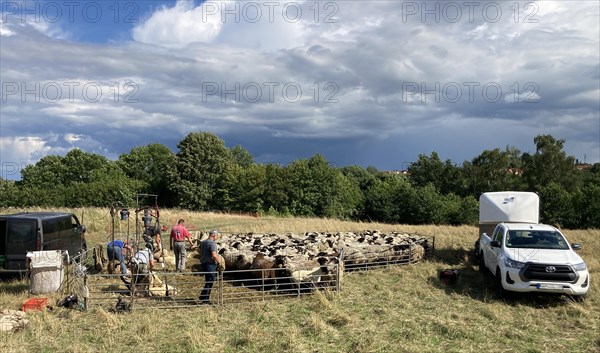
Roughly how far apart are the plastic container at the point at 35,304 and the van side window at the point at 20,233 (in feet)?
9.12

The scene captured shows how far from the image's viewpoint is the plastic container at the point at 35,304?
10242 millimetres

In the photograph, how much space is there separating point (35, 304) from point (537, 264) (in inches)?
455

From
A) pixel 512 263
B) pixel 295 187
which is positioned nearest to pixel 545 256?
pixel 512 263

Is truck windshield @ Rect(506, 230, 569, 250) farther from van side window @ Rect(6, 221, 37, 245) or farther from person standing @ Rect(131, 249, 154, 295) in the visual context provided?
van side window @ Rect(6, 221, 37, 245)

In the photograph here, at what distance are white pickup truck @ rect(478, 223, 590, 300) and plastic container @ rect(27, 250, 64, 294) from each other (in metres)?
10.9

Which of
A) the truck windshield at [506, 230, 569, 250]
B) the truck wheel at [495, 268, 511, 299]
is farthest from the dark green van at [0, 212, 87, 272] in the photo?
the truck windshield at [506, 230, 569, 250]

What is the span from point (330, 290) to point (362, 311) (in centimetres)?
179

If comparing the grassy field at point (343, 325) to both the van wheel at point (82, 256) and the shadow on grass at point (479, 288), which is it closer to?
the shadow on grass at point (479, 288)

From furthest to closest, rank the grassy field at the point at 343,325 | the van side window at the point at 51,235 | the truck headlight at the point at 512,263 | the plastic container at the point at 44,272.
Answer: the van side window at the point at 51,235 < the truck headlight at the point at 512,263 < the plastic container at the point at 44,272 < the grassy field at the point at 343,325

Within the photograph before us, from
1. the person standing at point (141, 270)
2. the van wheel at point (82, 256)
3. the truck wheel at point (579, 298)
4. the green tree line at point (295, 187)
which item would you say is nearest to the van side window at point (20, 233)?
the van wheel at point (82, 256)

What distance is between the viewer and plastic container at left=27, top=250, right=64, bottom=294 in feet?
36.6

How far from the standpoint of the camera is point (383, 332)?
9070 millimetres

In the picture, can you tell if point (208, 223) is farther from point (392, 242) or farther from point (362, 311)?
point (362, 311)

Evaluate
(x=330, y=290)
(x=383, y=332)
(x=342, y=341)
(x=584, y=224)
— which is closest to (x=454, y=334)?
(x=383, y=332)
